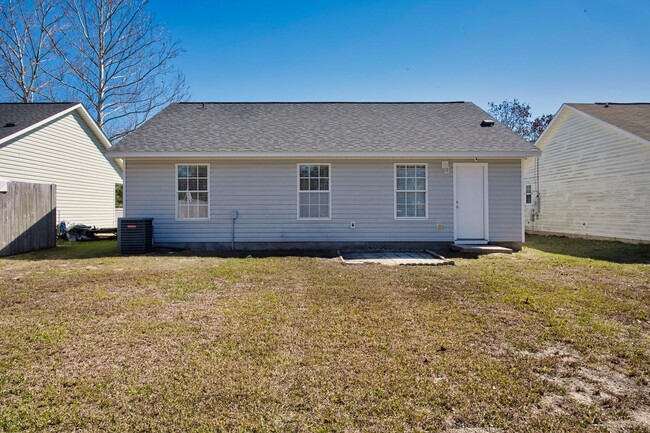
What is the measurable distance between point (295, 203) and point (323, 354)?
23.0ft

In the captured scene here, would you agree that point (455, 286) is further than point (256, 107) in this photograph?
No

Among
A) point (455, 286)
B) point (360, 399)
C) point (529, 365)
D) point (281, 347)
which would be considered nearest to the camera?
point (360, 399)

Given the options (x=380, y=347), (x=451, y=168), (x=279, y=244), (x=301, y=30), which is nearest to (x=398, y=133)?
(x=451, y=168)

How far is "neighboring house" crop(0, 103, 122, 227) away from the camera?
11820 mm

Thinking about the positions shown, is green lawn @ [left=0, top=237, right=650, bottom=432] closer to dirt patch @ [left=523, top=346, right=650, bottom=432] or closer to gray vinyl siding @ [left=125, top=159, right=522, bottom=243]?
dirt patch @ [left=523, top=346, right=650, bottom=432]

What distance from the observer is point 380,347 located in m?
3.25

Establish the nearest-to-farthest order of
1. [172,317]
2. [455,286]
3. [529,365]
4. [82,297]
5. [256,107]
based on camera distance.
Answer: [529,365], [172,317], [82,297], [455,286], [256,107]

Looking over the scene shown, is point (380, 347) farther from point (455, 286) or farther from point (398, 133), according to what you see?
point (398, 133)

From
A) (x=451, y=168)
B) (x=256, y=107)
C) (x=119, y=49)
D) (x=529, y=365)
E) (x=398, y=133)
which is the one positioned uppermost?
(x=119, y=49)

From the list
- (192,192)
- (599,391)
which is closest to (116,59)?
(192,192)

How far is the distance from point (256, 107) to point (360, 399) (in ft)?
38.4

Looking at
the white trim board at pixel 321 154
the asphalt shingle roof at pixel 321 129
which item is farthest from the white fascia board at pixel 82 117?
the white trim board at pixel 321 154

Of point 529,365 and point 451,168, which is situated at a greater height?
point 451,168

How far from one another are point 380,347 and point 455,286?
2864 millimetres
